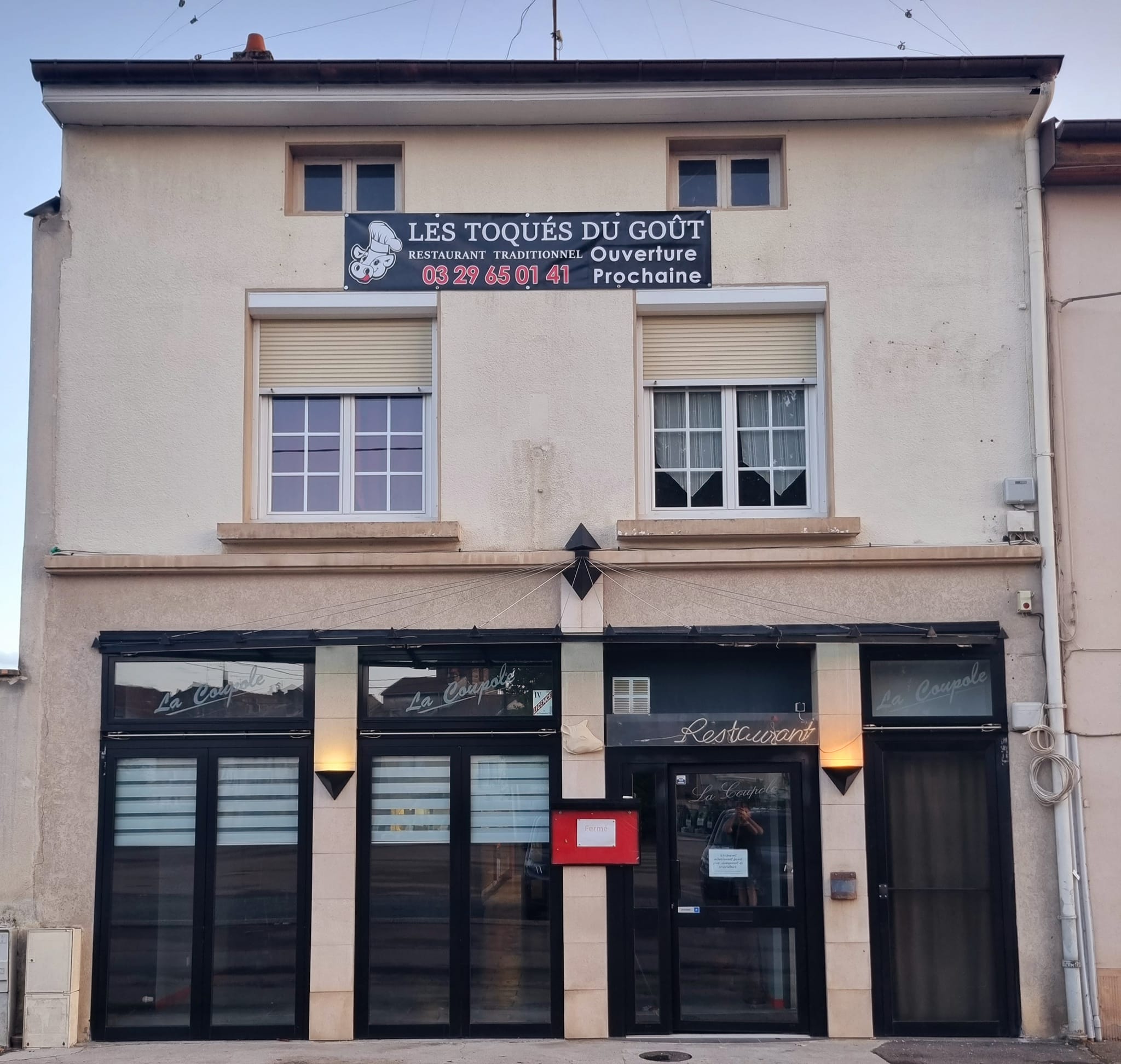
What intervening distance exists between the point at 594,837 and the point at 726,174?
6030 millimetres

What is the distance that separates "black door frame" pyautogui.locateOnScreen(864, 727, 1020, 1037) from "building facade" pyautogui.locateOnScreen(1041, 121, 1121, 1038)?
61cm

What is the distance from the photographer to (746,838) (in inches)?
416

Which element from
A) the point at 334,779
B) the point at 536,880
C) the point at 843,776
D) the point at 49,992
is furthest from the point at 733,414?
the point at 49,992

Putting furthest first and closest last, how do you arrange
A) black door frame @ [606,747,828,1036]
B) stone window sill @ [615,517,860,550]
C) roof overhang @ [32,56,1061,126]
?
roof overhang @ [32,56,1061,126] → stone window sill @ [615,517,860,550] → black door frame @ [606,747,828,1036]

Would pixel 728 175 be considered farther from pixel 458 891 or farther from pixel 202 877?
pixel 202 877

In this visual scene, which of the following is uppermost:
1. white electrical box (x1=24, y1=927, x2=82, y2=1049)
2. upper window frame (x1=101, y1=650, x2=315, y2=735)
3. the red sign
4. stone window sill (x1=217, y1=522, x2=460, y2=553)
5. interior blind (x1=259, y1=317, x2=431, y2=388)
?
interior blind (x1=259, y1=317, x2=431, y2=388)

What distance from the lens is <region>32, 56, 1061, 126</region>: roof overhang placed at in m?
10.7

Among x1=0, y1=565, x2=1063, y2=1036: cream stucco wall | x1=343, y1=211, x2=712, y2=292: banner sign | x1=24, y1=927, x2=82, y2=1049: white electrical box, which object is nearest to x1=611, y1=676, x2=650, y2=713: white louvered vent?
x1=0, y1=565, x2=1063, y2=1036: cream stucco wall

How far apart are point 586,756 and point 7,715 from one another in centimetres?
493

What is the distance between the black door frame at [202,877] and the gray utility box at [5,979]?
25.2 inches

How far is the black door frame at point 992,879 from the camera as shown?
10219mm

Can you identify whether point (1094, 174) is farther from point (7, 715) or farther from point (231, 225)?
point (7, 715)

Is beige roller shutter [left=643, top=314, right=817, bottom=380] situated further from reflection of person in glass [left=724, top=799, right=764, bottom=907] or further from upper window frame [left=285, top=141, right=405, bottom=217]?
reflection of person in glass [left=724, top=799, right=764, bottom=907]

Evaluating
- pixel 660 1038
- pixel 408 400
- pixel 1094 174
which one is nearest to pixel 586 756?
pixel 660 1038
